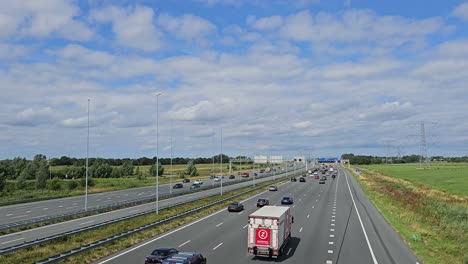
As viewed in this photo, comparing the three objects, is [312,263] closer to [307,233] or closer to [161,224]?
[307,233]

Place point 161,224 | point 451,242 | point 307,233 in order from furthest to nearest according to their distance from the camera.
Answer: point 161,224
point 307,233
point 451,242

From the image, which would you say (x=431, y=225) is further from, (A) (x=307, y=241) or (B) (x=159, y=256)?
(B) (x=159, y=256)

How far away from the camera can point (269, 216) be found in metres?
25.9

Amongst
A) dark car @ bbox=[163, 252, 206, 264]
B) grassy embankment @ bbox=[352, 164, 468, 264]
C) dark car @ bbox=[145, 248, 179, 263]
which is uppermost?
dark car @ bbox=[163, 252, 206, 264]

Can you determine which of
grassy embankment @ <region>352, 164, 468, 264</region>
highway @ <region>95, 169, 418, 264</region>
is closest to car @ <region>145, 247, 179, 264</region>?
highway @ <region>95, 169, 418, 264</region>

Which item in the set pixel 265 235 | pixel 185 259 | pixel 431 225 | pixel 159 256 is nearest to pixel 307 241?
pixel 265 235

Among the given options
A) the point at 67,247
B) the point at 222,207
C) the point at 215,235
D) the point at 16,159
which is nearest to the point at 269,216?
the point at 215,235

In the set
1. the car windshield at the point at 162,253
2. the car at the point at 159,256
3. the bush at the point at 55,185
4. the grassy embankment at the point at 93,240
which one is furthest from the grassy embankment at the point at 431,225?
the bush at the point at 55,185

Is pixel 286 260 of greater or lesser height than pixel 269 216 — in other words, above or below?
below

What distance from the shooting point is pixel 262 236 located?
2552 cm

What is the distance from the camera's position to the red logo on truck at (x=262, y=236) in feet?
83.2

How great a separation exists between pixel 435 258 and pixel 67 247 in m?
23.1

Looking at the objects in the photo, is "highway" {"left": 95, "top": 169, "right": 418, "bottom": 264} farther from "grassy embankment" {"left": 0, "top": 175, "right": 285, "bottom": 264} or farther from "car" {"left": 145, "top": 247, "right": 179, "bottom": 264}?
"car" {"left": 145, "top": 247, "right": 179, "bottom": 264}

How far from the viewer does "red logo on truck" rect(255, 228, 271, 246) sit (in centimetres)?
2536
